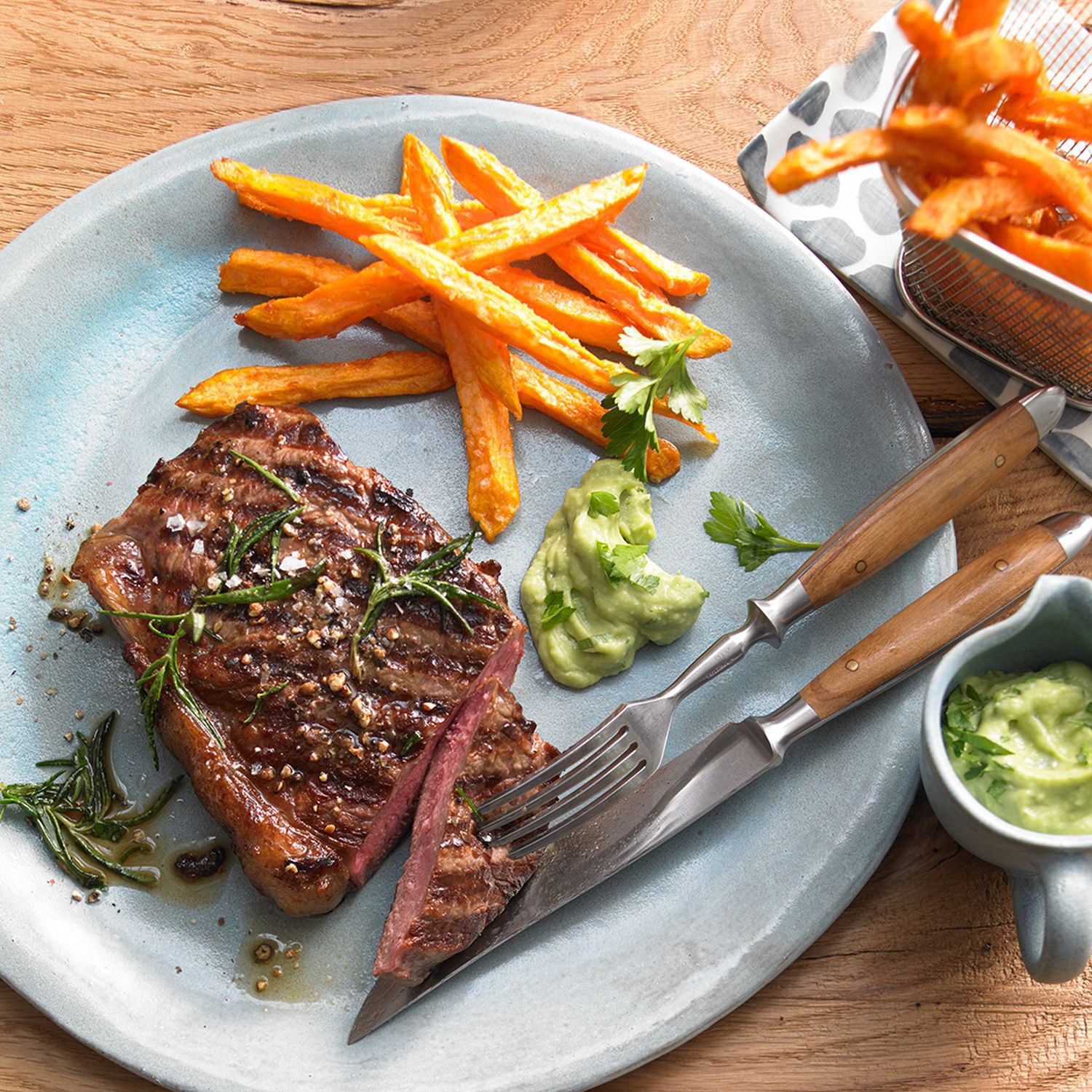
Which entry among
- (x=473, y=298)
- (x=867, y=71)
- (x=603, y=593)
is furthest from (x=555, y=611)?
(x=867, y=71)

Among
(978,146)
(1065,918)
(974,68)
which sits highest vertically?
(974,68)

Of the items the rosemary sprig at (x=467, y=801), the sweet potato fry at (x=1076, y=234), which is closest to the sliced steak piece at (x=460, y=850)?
the rosemary sprig at (x=467, y=801)

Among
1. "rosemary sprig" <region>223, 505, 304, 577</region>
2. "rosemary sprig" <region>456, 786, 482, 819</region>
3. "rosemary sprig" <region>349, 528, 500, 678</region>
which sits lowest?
"rosemary sprig" <region>456, 786, 482, 819</region>

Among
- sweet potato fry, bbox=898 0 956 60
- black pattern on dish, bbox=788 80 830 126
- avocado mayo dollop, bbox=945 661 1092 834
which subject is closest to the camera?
sweet potato fry, bbox=898 0 956 60

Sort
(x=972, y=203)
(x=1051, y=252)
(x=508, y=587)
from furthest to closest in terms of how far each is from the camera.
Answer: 1. (x=508, y=587)
2. (x=1051, y=252)
3. (x=972, y=203)

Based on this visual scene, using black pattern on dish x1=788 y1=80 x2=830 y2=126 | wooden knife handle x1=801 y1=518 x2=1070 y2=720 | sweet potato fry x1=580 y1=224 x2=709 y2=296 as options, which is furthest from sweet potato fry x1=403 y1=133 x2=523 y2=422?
black pattern on dish x1=788 y1=80 x2=830 y2=126

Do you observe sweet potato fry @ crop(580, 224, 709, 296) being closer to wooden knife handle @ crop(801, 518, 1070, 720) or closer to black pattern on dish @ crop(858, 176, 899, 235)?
black pattern on dish @ crop(858, 176, 899, 235)

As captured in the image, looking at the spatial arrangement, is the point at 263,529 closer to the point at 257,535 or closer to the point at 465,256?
the point at 257,535
